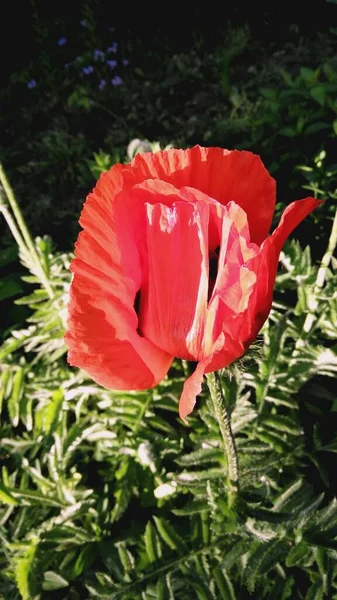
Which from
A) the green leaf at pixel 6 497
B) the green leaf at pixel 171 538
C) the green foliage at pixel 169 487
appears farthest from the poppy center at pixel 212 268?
the green leaf at pixel 6 497

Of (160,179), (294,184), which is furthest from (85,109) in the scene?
(160,179)

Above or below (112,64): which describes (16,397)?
below

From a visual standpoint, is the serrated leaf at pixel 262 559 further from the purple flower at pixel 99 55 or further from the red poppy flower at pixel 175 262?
the purple flower at pixel 99 55

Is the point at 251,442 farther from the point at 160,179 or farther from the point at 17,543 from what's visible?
the point at 160,179

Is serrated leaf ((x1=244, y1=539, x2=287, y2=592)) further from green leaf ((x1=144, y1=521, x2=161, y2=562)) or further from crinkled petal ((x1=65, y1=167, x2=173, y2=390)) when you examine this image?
crinkled petal ((x1=65, y1=167, x2=173, y2=390))

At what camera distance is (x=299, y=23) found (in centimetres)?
387

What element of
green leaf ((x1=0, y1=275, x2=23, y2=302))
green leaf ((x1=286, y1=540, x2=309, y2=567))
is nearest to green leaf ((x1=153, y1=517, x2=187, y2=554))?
green leaf ((x1=286, y1=540, x2=309, y2=567))

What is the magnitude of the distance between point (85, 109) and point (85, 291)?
10.8 ft

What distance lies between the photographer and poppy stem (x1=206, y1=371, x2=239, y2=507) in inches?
34.5

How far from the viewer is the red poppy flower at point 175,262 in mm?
708

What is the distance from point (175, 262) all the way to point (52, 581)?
1.15 metres

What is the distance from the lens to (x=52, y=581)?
1.52 m

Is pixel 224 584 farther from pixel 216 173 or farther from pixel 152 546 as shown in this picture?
pixel 216 173

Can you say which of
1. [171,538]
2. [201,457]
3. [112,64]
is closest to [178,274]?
[201,457]
